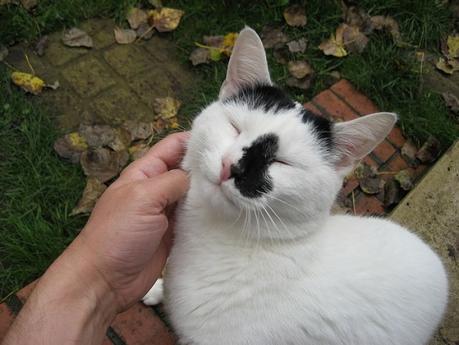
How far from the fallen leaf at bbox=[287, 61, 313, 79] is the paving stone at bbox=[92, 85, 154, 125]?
1.04 meters

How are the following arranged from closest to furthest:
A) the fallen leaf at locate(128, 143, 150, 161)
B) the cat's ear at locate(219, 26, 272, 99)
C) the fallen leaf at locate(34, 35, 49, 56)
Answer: the cat's ear at locate(219, 26, 272, 99) → the fallen leaf at locate(128, 143, 150, 161) → the fallen leaf at locate(34, 35, 49, 56)

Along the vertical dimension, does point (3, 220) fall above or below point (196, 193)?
below

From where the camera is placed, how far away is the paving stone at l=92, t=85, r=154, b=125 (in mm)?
2736

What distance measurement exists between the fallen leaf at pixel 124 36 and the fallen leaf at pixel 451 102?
229cm

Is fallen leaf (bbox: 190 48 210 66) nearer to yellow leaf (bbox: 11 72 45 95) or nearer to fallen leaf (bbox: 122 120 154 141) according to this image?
fallen leaf (bbox: 122 120 154 141)

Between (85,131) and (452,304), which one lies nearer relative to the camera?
(452,304)

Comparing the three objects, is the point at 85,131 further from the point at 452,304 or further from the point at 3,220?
the point at 452,304

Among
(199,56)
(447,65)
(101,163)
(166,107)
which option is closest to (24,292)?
(101,163)

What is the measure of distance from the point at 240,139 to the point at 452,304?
5.17 feet

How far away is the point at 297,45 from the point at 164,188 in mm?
1998

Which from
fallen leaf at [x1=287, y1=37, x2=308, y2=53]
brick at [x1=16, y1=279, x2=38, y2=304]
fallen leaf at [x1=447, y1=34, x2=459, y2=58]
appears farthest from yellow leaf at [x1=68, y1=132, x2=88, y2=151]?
fallen leaf at [x1=447, y1=34, x2=459, y2=58]

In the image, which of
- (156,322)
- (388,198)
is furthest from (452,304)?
(156,322)

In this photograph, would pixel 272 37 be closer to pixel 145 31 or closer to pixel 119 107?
pixel 145 31

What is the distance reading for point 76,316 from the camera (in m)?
1.50
